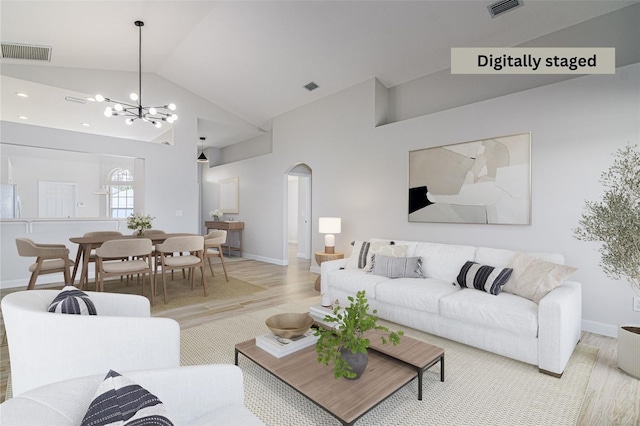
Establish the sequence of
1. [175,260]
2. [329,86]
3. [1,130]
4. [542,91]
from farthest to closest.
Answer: [329,86]
[1,130]
[175,260]
[542,91]

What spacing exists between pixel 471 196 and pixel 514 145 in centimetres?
71

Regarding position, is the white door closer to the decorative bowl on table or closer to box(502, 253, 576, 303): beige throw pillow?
the decorative bowl on table

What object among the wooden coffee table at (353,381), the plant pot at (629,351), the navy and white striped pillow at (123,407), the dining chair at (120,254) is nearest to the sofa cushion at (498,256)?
the plant pot at (629,351)

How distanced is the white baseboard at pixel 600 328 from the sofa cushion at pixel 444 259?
121 cm

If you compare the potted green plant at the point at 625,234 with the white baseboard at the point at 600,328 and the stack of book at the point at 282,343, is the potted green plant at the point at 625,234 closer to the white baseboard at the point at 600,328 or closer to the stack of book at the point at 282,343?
the white baseboard at the point at 600,328

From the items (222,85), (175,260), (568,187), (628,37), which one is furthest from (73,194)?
(628,37)

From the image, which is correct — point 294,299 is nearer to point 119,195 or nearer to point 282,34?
point 282,34

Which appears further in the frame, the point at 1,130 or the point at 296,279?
the point at 296,279

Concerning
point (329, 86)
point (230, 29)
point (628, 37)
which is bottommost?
point (628, 37)

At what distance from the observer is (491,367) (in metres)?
2.35

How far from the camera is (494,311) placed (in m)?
2.45

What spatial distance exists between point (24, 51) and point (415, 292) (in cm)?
595

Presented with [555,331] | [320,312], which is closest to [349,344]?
[320,312]

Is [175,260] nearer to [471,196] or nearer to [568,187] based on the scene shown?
[471,196]
